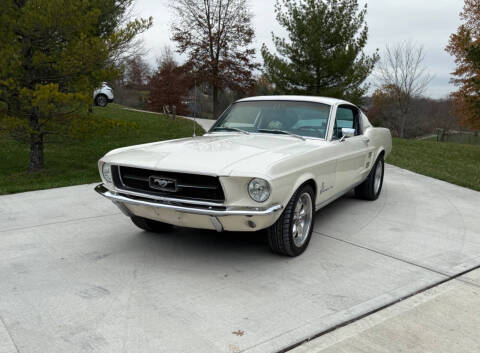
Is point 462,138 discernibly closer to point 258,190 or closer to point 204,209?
point 258,190

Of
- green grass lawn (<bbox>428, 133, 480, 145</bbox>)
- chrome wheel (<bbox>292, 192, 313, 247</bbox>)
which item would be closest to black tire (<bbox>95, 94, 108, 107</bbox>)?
chrome wheel (<bbox>292, 192, 313, 247</bbox>)

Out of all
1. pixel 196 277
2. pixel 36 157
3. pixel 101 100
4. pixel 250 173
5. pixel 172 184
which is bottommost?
pixel 196 277

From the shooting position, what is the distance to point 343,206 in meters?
6.22

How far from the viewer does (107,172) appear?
4.16 metres

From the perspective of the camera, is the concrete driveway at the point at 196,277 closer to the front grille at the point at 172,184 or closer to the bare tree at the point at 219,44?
the front grille at the point at 172,184

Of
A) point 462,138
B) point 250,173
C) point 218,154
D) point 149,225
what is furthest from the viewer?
point 462,138

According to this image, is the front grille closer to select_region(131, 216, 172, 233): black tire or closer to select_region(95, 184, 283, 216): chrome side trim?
select_region(95, 184, 283, 216): chrome side trim

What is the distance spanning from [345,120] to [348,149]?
22.9 inches

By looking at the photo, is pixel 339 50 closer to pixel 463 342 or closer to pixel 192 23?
pixel 192 23

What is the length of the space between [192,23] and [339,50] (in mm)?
11611

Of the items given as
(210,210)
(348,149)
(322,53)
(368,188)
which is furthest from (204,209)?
(322,53)

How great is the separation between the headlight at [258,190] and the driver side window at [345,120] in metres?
1.80

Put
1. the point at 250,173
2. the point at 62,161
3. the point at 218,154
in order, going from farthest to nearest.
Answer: the point at 62,161
the point at 218,154
the point at 250,173

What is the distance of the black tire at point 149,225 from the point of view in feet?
15.1
